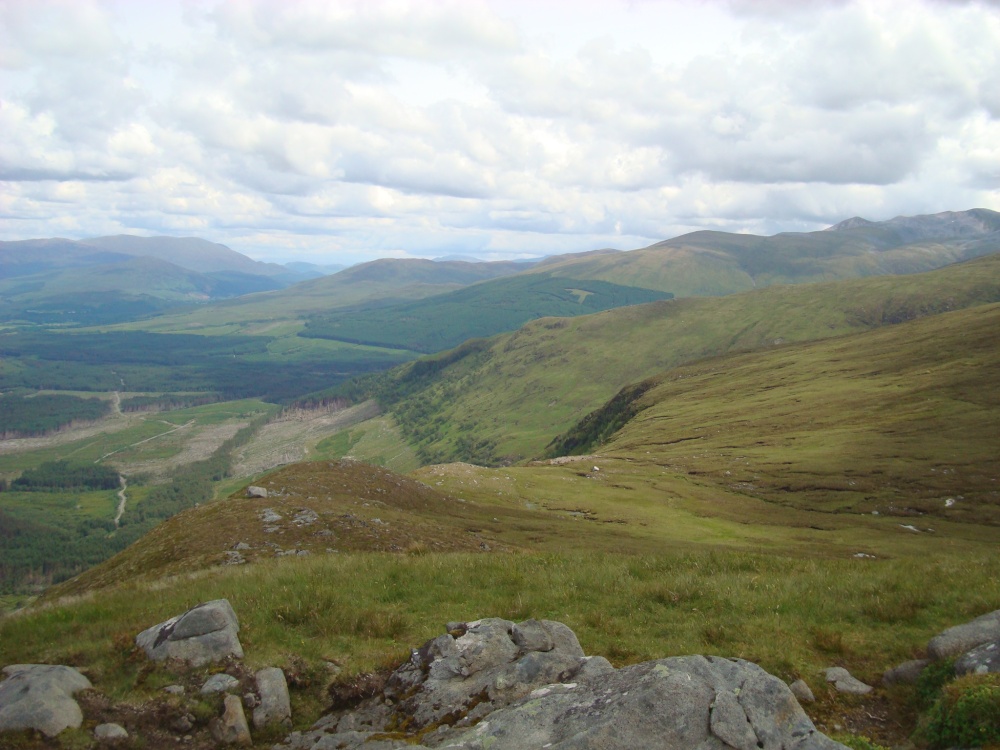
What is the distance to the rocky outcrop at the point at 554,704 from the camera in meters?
9.51

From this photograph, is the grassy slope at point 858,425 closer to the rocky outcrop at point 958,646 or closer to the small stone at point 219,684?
the rocky outcrop at point 958,646

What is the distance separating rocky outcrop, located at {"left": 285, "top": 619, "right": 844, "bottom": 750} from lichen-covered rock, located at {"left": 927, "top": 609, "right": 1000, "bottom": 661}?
499 centimetres

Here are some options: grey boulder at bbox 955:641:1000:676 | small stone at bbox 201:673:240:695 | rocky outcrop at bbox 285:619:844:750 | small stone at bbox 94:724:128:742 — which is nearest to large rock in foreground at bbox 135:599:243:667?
small stone at bbox 201:673:240:695

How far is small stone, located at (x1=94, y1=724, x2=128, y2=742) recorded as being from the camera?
11.1 meters

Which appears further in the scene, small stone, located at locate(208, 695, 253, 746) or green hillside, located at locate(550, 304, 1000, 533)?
green hillside, located at locate(550, 304, 1000, 533)

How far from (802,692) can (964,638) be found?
13.0 feet

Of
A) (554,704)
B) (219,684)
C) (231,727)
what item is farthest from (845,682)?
(219,684)

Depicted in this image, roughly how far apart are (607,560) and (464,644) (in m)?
10.0

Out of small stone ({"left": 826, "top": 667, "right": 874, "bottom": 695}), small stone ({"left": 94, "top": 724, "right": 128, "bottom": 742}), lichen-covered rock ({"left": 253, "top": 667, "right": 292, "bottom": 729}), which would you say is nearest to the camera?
small stone ({"left": 94, "top": 724, "right": 128, "bottom": 742})


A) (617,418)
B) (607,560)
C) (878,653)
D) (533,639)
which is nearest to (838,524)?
(607,560)

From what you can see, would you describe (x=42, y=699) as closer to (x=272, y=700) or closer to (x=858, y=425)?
(x=272, y=700)

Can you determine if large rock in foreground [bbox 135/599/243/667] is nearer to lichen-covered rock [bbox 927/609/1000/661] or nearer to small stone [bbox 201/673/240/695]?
small stone [bbox 201/673/240/695]

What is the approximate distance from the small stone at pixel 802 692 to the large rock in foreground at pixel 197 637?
1232 cm

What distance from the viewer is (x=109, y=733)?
1117 cm
